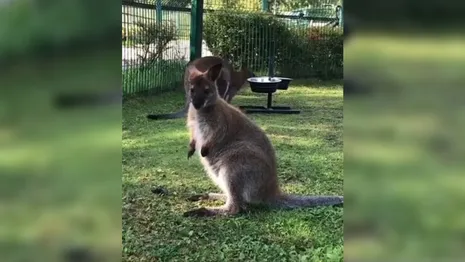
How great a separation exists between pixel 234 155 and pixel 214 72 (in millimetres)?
373

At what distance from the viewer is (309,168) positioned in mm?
2133

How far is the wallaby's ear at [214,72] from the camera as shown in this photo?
197 centimetres

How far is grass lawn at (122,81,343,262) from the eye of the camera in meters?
1.78

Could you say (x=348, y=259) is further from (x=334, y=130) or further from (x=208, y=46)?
(x=208, y=46)

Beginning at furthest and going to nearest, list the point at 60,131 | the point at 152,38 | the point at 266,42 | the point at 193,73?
the point at 266,42 < the point at 193,73 < the point at 152,38 < the point at 60,131

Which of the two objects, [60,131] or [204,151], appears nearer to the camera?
[60,131]

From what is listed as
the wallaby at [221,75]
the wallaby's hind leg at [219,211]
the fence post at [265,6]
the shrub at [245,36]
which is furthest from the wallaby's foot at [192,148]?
the fence post at [265,6]

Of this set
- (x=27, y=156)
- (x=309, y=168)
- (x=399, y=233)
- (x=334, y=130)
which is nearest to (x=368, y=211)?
(x=399, y=233)

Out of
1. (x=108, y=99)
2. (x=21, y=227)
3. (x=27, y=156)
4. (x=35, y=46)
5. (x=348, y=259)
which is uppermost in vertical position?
(x=35, y=46)

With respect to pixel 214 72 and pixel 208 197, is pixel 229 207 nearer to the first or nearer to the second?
pixel 208 197

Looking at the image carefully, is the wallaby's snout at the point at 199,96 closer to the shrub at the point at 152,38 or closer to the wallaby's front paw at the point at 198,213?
the shrub at the point at 152,38

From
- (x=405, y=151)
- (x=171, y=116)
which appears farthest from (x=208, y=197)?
(x=405, y=151)

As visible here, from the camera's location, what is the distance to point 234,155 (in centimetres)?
217

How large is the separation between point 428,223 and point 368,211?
0.55 ft
